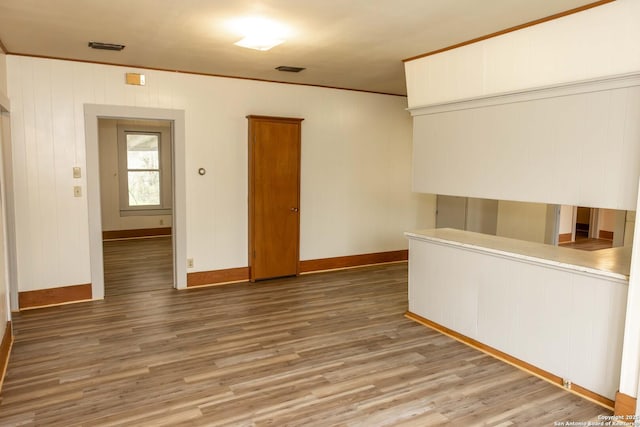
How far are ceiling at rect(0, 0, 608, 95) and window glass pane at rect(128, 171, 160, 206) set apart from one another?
194 inches

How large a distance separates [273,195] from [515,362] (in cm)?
351

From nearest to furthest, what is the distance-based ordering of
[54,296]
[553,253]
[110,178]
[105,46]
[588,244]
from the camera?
[553,253] < [105,46] < [54,296] < [588,244] < [110,178]

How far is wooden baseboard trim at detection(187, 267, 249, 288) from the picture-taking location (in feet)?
18.2

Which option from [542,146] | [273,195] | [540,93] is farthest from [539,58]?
[273,195]

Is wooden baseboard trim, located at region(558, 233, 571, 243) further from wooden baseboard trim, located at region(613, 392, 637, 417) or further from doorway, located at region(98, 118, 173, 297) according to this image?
doorway, located at region(98, 118, 173, 297)

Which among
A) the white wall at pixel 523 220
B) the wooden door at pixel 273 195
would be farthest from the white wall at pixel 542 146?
the white wall at pixel 523 220

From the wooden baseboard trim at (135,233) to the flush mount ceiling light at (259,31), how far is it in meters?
6.74

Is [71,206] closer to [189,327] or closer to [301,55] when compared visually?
[189,327]

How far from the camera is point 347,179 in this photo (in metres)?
6.50

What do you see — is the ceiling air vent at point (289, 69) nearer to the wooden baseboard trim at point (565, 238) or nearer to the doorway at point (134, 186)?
the doorway at point (134, 186)

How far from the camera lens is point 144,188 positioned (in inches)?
374

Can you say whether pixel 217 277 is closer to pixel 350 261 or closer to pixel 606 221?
pixel 350 261

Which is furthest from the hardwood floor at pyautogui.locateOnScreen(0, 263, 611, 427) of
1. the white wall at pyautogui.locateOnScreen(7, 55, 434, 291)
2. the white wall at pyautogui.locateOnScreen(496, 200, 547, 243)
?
the white wall at pyautogui.locateOnScreen(496, 200, 547, 243)

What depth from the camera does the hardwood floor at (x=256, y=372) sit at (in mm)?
2729
